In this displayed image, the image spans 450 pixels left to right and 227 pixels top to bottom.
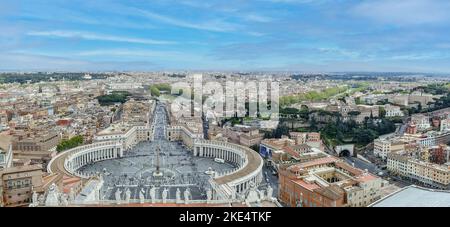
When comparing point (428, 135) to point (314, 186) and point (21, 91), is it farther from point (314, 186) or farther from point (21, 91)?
point (21, 91)

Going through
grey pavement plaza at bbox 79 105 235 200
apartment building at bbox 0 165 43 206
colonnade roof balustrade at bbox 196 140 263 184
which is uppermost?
apartment building at bbox 0 165 43 206

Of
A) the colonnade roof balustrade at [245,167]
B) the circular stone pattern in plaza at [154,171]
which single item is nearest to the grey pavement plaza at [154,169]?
the circular stone pattern in plaza at [154,171]

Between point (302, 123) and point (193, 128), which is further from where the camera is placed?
point (302, 123)

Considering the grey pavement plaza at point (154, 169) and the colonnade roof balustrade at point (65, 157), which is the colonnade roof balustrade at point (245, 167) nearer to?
the grey pavement plaza at point (154, 169)

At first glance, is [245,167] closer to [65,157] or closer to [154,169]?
[154,169]

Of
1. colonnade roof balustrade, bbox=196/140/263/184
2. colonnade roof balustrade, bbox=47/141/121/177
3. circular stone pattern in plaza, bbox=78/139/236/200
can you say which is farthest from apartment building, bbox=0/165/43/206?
colonnade roof balustrade, bbox=196/140/263/184

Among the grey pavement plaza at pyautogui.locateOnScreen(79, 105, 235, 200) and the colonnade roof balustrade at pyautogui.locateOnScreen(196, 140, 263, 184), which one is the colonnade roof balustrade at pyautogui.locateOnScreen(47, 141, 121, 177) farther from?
the colonnade roof balustrade at pyautogui.locateOnScreen(196, 140, 263, 184)
